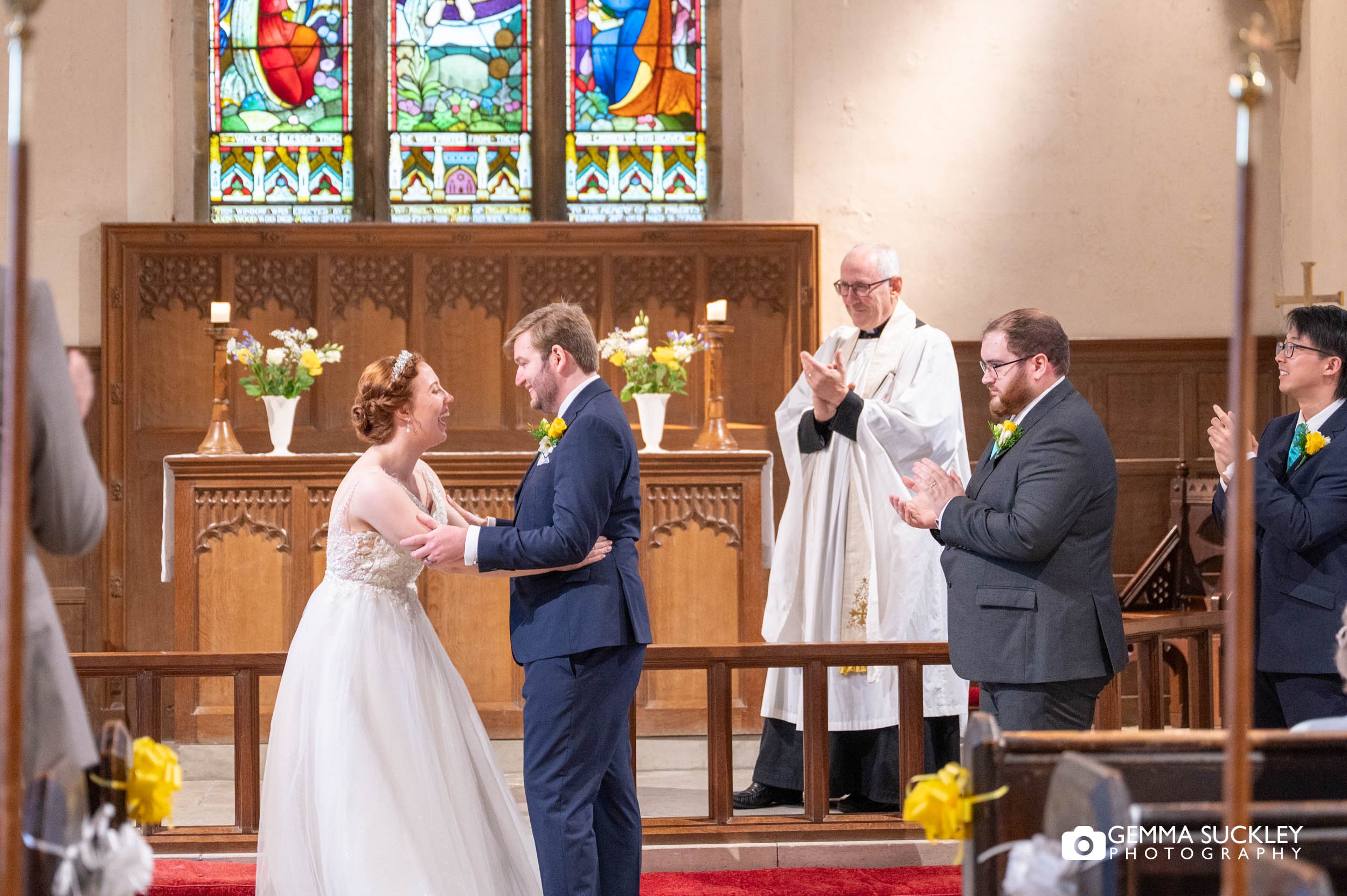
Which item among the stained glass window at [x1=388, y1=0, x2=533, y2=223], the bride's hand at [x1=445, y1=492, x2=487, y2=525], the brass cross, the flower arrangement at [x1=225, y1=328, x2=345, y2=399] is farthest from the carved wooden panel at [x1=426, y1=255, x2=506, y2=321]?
the brass cross

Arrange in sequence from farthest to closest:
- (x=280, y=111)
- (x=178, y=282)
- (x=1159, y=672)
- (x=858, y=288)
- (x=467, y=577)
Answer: (x=280, y=111), (x=178, y=282), (x=467, y=577), (x=858, y=288), (x=1159, y=672)

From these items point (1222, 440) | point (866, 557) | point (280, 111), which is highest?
point (280, 111)

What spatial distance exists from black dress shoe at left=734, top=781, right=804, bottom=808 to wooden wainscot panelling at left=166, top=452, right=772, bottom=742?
5.11 ft

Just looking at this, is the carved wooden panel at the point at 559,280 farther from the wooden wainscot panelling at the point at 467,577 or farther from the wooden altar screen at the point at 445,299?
the wooden wainscot panelling at the point at 467,577

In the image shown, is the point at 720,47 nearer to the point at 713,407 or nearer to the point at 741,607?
the point at 713,407

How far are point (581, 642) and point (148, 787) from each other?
136cm

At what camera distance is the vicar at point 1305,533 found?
339 centimetres

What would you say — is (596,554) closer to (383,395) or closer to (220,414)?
(383,395)

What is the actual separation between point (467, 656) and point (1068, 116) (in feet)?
14.9

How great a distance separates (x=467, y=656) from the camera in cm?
621

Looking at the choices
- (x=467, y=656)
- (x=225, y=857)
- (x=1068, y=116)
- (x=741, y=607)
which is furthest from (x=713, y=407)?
(x=225, y=857)

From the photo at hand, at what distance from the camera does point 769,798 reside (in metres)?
4.64

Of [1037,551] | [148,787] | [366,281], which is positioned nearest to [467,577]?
[366,281]

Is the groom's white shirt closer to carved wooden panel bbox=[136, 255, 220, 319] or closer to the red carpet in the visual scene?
the red carpet
